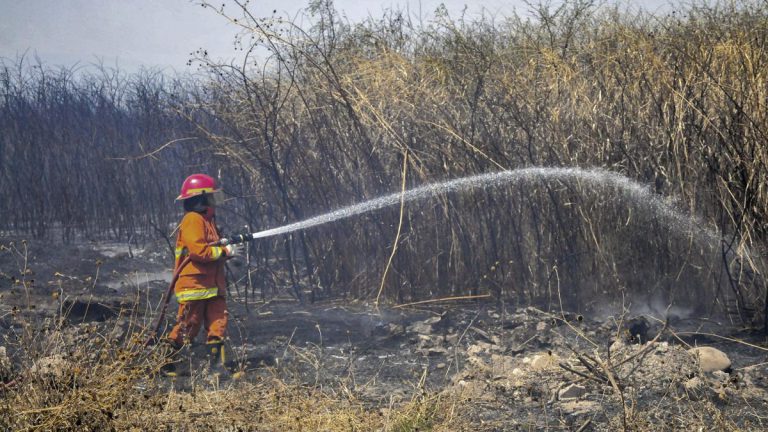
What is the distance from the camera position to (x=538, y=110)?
7.24 meters

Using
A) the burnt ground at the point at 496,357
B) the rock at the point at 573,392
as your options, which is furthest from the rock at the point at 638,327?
the rock at the point at 573,392

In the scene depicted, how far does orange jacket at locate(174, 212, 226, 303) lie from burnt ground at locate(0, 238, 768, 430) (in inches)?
13.0

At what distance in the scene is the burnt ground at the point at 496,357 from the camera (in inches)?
175

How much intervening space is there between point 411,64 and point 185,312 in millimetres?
3546

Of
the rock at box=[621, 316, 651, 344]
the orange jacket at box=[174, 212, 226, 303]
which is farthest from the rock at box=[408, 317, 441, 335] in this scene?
the orange jacket at box=[174, 212, 226, 303]

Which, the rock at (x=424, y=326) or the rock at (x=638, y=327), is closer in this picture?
the rock at (x=638, y=327)

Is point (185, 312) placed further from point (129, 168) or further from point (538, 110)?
point (129, 168)

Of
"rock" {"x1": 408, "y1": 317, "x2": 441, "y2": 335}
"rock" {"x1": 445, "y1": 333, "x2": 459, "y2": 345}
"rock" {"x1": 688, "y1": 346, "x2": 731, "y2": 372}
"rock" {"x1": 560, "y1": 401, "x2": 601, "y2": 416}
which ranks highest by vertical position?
"rock" {"x1": 408, "y1": 317, "x2": 441, "y2": 335}

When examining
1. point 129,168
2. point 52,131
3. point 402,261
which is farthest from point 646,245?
point 52,131

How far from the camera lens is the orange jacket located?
5.95m

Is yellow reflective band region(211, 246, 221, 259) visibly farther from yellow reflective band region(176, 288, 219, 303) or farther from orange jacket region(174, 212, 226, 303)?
yellow reflective band region(176, 288, 219, 303)

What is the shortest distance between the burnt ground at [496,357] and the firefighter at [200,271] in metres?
0.20

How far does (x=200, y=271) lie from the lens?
238 inches

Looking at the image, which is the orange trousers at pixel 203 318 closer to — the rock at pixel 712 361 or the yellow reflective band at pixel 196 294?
the yellow reflective band at pixel 196 294
